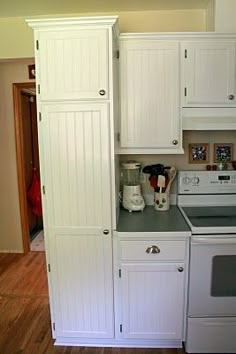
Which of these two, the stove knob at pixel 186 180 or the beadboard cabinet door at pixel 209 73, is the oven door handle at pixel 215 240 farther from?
the beadboard cabinet door at pixel 209 73

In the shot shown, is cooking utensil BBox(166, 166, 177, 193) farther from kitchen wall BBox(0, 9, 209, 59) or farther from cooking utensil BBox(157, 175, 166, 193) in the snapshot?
kitchen wall BBox(0, 9, 209, 59)

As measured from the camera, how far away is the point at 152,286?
6.34ft

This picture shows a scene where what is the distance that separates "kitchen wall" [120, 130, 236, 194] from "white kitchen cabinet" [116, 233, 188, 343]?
2.22 ft

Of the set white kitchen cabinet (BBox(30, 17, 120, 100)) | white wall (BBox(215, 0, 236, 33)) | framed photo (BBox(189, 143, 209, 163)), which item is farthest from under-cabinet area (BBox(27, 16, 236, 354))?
framed photo (BBox(189, 143, 209, 163))

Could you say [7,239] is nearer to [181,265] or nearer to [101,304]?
→ [101,304]

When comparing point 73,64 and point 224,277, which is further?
Result: point 224,277

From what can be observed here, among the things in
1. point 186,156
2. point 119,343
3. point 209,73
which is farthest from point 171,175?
point 119,343

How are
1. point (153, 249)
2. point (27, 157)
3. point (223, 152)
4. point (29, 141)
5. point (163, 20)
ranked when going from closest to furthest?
1. point (153, 249)
2. point (163, 20)
3. point (223, 152)
4. point (27, 157)
5. point (29, 141)

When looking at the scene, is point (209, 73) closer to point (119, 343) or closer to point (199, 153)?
point (199, 153)

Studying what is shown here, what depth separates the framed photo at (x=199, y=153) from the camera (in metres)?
2.45

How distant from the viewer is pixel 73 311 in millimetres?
2035

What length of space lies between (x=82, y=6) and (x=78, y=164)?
1.25 meters

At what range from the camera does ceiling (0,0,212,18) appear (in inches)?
83.4

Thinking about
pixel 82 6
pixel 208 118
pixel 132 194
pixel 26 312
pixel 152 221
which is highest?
pixel 82 6
